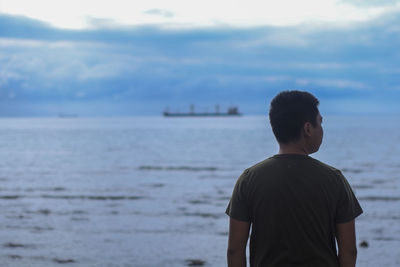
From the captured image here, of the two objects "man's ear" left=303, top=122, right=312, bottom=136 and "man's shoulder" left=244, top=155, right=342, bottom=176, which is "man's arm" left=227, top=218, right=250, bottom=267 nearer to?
"man's shoulder" left=244, top=155, right=342, bottom=176

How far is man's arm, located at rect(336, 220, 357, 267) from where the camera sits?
8.45ft

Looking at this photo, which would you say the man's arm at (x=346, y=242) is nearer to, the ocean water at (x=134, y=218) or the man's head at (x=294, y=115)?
the man's head at (x=294, y=115)

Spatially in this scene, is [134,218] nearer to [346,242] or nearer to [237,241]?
[237,241]

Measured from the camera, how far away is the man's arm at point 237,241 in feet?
8.71

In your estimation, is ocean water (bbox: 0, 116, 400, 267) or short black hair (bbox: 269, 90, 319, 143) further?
ocean water (bbox: 0, 116, 400, 267)

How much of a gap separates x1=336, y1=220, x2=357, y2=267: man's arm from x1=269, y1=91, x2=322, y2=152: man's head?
1.42ft

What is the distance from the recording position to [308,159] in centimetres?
255

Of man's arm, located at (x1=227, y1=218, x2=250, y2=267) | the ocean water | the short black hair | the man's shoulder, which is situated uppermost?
the short black hair

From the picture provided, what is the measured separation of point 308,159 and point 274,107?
30cm

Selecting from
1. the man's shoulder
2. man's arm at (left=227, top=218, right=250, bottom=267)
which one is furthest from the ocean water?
the man's shoulder

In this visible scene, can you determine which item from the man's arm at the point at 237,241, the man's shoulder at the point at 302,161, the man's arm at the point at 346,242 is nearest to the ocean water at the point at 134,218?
the man's arm at the point at 237,241

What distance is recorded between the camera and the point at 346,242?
260 centimetres

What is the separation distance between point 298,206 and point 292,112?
1.45ft

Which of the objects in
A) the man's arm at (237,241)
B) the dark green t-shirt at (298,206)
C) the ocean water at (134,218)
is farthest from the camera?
A: the ocean water at (134,218)
